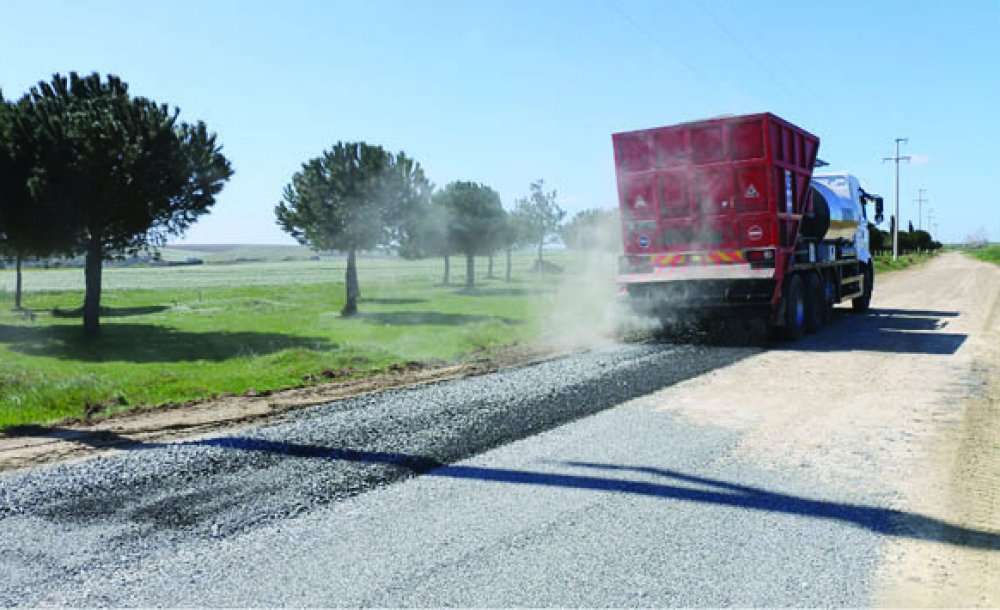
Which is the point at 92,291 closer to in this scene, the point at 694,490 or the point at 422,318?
the point at 422,318

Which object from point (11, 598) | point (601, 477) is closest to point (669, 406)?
point (601, 477)

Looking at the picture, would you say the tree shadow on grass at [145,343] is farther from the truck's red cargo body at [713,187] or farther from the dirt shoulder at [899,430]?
the dirt shoulder at [899,430]

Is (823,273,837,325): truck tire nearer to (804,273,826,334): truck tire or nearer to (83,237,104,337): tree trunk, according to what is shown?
(804,273,826,334): truck tire

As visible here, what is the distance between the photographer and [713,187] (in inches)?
514

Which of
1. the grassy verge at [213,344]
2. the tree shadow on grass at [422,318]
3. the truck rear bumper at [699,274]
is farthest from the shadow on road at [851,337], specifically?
the tree shadow on grass at [422,318]

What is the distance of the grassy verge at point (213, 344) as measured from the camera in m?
11.0

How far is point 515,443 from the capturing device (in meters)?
6.65

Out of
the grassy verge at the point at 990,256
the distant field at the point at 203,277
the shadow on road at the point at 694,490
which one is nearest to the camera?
the shadow on road at the point at 694,490

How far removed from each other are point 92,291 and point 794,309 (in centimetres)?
2160

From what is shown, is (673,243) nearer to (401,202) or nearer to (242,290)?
(401,202)

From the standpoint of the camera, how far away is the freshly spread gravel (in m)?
4.44

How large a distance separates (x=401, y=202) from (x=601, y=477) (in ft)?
95.7

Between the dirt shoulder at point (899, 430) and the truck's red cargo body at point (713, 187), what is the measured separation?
2.17 meters

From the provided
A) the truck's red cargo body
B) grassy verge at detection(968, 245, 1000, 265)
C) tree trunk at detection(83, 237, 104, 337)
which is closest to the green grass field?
tree trunk at detection(83, 237, 104, 337)
